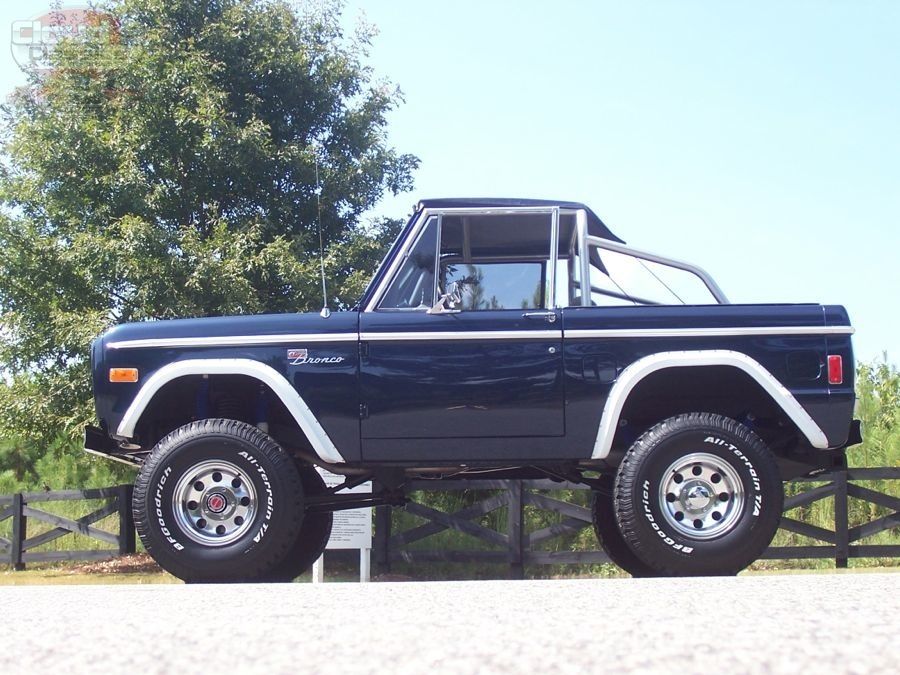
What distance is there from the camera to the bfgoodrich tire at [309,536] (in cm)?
624

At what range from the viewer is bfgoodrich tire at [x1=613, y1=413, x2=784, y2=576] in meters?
5.19

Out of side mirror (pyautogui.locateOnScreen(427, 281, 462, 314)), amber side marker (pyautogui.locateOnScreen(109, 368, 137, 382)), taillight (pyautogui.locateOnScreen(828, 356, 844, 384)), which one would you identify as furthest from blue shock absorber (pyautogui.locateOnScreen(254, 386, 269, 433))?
taillight (pyautogui.locateOnScreen(828, 356, 844, 384))

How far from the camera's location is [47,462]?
22.6 metres

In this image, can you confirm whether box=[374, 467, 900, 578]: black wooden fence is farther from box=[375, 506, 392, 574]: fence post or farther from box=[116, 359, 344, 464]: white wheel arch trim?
box=[116, 359, 344, 464]: white wheel arch trim

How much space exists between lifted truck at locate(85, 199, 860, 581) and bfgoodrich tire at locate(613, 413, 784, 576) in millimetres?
11

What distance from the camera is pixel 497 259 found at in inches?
253

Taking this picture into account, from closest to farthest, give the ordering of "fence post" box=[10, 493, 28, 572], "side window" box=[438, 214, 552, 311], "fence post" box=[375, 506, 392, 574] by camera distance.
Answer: "side window" box=[438, 214, 552, 311] → "fence post" box=[375, 506, 392, 574] → "fence post" box=[10, 493, 28, 572]

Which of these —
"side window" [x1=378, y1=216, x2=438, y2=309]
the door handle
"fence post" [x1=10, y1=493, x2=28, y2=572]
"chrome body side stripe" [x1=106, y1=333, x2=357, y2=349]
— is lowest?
"fence post" [x1=10, y1=493, x2=28, y2=572]

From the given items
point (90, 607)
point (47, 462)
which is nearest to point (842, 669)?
point (90, 607)

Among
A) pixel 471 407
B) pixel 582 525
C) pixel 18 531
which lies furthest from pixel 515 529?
pixel 18 531

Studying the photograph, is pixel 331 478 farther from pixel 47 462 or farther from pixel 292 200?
pixel 47 462

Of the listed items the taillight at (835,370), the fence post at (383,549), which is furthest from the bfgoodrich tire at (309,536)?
the fence post at (383,549)

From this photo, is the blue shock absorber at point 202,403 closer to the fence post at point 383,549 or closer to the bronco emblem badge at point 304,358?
the bronco emblem badge at point 304,358

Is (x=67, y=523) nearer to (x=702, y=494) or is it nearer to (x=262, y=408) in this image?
(x=262, y=408)
